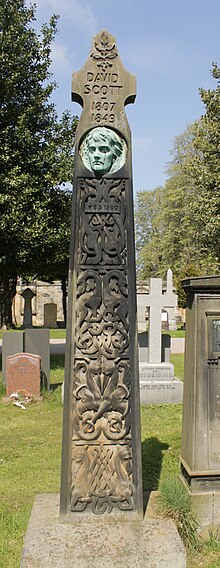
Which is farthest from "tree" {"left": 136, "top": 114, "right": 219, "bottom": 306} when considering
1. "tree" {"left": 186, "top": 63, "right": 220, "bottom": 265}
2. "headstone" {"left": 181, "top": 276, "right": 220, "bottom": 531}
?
"headstone" {"left": 181, "top": 276, "right": 220, "bottom": 531}

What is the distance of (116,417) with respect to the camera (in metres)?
3.33

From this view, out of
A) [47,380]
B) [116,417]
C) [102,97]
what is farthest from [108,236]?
Result: [47,380]

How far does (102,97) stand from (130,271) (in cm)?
A: 127

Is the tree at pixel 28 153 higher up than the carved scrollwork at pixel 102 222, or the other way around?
the tree at pixel 28 153

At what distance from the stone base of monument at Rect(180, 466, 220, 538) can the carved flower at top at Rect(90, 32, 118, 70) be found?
137 inches

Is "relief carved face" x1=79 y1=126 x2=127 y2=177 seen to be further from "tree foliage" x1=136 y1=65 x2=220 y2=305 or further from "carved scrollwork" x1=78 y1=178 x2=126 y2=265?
"tree foliage" x1=136 y1=65 x2=220 y2=305

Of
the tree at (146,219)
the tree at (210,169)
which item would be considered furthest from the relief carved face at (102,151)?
the tree at (146,219)

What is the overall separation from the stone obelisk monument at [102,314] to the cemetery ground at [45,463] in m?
0.63

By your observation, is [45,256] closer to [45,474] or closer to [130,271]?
[45,474]

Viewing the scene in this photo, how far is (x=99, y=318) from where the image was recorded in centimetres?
334

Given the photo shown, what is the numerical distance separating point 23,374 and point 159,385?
2782 millimetres

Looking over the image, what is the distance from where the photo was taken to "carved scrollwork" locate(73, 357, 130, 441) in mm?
3320

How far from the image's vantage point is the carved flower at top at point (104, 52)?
11.1 ft

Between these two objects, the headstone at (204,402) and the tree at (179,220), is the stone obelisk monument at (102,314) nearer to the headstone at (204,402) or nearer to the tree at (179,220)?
the headstone at (204,402)
